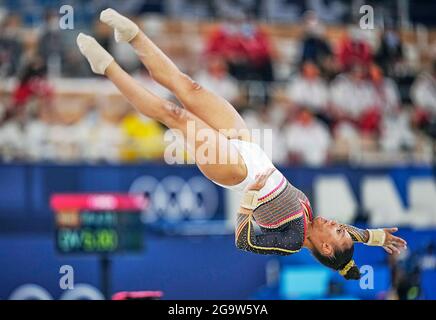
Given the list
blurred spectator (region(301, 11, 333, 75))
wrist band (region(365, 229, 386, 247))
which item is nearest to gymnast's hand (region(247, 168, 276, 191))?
wrist band (region(365, 229, 386, 247))

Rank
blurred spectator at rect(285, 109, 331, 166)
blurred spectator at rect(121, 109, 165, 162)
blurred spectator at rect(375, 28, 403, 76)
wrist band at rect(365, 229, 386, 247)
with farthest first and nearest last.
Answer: blurred spectator at rect(375, 28, 403, 76) → blurred spectator at rect(285, 109, 331, 166) → blurred spectator at rect(121, 109, 165, 162) → wrist band at rect(365, 229, 386, 247)

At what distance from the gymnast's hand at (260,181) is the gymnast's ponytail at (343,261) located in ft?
1.99

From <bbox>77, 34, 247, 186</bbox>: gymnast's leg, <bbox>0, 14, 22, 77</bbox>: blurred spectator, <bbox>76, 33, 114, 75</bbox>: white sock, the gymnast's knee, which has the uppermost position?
<bbox>0, 14, 22, 77</bbox>: blurred spectator

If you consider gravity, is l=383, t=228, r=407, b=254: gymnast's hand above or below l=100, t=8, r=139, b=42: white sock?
below

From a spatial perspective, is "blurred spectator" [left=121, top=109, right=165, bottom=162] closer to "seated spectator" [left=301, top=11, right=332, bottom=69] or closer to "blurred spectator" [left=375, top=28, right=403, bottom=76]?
"seated spectator" [left=301, top=11, right=332, bottom=69]

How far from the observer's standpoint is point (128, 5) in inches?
372

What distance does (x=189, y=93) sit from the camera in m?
5.46

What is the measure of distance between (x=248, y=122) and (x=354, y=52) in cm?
145

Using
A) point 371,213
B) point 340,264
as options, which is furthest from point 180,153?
point 340,264

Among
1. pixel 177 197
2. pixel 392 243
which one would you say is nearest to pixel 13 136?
pixel 177 197

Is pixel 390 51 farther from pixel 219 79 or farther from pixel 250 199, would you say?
pixel 250 199

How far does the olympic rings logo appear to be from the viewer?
24.8 feet

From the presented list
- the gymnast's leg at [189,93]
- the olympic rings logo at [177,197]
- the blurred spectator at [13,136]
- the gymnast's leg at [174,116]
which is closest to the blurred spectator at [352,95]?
the olympic rings logo at [177,197]
